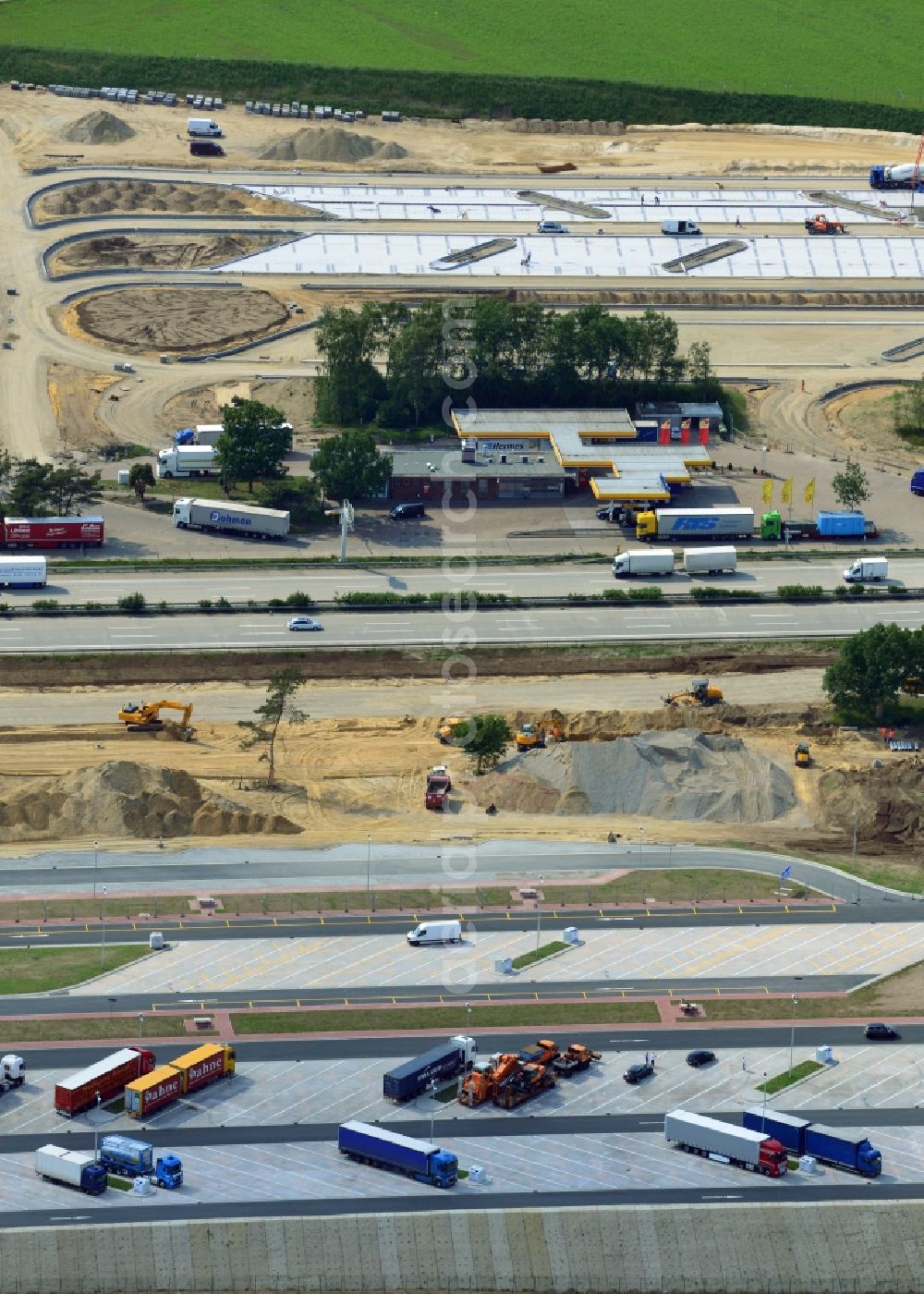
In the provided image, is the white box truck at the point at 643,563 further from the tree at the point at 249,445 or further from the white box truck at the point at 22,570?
the white box truck at the point at 22,570

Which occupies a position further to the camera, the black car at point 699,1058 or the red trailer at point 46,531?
the red trailer at point 46,531

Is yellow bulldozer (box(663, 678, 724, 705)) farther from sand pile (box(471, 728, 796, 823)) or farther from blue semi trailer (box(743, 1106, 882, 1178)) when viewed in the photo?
blue semi trailer (box(743, 1106, 882, 1178))

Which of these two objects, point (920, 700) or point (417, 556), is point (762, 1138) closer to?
point (920, 700)

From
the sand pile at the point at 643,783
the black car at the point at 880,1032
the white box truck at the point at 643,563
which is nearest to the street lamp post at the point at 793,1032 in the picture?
the black car at the point at 880,1032

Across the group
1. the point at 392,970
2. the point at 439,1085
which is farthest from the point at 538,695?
the point at 439,1085

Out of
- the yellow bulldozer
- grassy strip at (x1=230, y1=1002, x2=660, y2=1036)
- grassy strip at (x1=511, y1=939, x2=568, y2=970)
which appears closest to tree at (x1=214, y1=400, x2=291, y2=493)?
the yellow bulldozer

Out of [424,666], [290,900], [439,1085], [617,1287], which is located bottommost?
[617,1287]

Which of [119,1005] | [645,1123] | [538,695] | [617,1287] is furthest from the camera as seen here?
[538,695]

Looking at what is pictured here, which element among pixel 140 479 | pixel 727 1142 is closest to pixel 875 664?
pixel 727 1142
